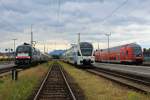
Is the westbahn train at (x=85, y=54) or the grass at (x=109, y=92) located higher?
the westbahn train at (x=85, y=54)

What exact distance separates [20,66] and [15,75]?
29.1 m

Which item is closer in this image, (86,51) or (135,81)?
(135,81)

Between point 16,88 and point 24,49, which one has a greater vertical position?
point 24,49

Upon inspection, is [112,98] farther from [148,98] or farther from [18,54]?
[18,54]

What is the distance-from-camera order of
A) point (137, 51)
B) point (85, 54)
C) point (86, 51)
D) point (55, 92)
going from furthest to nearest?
point (137, 51) → point (86, 51) → point (85, 54) → point (55, 92)

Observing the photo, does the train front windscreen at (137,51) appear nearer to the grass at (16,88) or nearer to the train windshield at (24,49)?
the train windshield at (24,49)

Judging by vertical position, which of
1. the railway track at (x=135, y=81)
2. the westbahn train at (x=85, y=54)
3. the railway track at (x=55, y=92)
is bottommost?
the railway track at (x=55, y=92)

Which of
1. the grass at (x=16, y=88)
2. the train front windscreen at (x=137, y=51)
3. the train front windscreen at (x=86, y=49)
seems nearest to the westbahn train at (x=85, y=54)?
the train front windscreen at (x=86, y=49)

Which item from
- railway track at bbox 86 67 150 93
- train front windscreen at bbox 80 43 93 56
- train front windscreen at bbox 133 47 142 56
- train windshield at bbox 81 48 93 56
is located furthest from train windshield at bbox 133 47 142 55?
railway track at bbox 86 67 150 93

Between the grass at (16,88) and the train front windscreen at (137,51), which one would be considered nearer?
the grass at (16,88)

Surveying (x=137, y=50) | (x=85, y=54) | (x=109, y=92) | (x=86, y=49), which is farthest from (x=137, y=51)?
(x=109, y=92)

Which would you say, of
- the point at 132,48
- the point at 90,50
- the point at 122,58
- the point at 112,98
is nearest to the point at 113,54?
the point at 122,58

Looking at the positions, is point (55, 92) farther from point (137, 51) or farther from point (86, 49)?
point (137, 51)

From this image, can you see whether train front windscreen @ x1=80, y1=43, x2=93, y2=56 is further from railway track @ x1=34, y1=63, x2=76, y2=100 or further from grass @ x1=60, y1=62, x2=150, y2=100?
grass @ x1=60, y1=62, x2=150, y2=100
